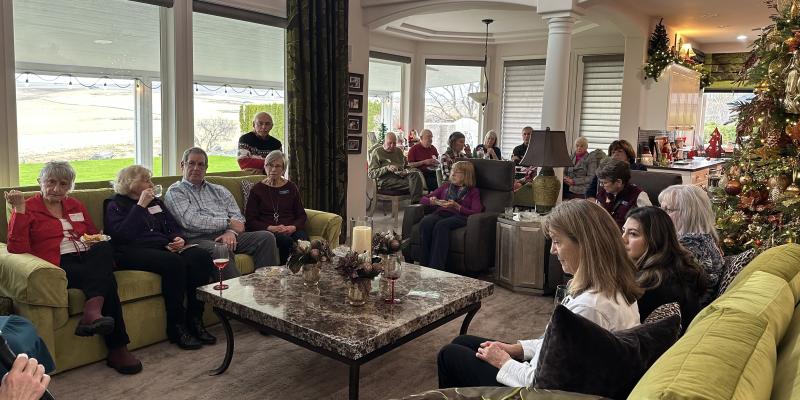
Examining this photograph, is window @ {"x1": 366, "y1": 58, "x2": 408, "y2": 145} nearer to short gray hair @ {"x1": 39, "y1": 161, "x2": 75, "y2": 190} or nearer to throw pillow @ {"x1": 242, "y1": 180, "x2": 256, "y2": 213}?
throw pillow @ {"x1": 242, "y1": 180, "x2": 256, "y2": 213}

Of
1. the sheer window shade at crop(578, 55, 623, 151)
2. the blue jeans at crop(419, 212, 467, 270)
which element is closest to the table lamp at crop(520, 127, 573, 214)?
the blue jeans at crop(419, 212, 467, 270)

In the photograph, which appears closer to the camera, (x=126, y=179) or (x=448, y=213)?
(x=126, y=179)

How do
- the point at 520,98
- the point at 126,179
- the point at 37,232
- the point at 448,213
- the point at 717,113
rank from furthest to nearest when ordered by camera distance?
the point at 717,113 < the point at 520,98 < the point at 448,213 < the point at 126,179 < the point at 37,232

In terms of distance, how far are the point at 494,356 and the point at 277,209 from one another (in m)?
2.78

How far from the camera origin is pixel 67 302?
300 centimetres

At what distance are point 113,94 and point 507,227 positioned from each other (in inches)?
126

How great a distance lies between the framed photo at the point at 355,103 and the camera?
20.8 ft

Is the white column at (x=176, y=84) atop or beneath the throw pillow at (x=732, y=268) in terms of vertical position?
atop

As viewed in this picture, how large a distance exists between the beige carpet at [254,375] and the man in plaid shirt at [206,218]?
58 cm

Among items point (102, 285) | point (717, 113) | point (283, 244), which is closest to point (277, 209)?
point (283, 244)

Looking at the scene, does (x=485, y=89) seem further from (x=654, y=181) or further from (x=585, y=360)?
(x=585, y=360)

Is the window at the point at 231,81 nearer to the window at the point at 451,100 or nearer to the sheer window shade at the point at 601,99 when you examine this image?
the window at the point at 451,100

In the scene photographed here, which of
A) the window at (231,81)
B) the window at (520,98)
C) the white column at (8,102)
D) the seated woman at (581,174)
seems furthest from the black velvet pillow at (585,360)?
the window at (520,98)

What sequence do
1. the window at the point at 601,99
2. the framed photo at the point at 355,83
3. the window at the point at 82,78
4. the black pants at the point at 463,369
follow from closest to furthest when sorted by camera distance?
the black pants at the point at 463,369, the window at the point at 82,78, the framed photo at the point at 355,83, the window at the point at 601,99
